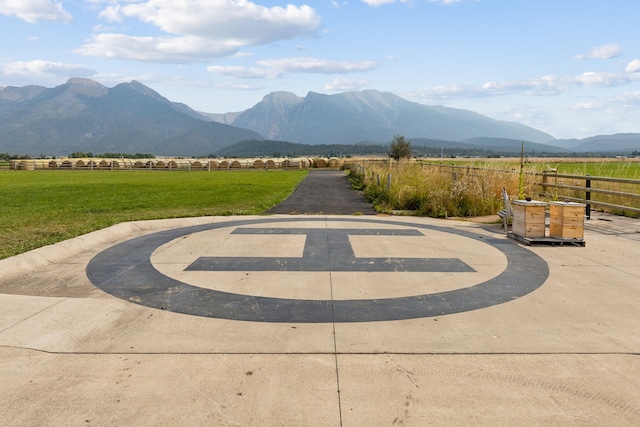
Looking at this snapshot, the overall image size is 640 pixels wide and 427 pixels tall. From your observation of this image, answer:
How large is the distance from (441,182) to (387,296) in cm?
1151

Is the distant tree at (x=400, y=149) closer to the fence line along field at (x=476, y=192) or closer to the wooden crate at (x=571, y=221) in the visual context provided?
the fence line along field at (x=476, y=192)

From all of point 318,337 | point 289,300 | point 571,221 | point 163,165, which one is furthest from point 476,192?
point 163,165

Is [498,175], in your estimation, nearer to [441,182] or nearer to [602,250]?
[441,182]

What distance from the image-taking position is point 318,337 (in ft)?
14.2

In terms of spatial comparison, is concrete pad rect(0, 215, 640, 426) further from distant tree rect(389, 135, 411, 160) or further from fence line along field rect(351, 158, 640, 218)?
distant tree rect(389, 135, 411, 160)

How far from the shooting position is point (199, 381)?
136 inches

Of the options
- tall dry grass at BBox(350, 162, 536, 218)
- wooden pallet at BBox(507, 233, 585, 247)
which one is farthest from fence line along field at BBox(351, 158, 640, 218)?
wooden pallet at BBox(507, 233, 585, 247)

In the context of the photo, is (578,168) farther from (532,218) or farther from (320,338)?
(320,338)

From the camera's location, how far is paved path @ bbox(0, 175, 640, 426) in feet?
10.2

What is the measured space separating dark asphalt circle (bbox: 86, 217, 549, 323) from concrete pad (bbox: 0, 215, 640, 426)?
36 mm

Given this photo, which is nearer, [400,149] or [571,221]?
[571,221]

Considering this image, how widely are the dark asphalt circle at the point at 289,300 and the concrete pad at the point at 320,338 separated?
0.12ft

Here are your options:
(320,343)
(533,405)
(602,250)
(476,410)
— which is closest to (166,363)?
(320,343)

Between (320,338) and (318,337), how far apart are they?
0.09 feet
